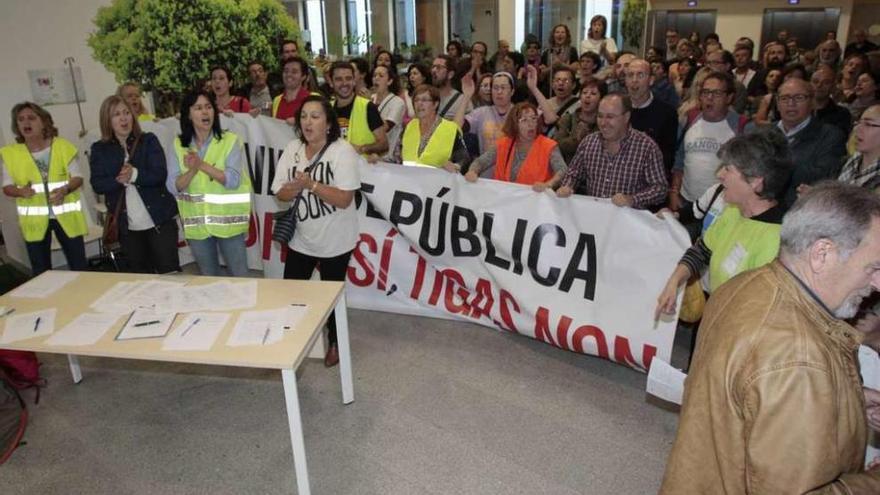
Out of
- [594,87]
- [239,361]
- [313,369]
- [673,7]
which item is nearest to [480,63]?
[594,87]

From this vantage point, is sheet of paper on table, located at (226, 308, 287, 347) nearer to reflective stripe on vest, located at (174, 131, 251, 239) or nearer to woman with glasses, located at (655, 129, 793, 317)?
reflective stripe on vest, located at (174, 131, 251, 239)

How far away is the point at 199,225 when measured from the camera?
142 inches

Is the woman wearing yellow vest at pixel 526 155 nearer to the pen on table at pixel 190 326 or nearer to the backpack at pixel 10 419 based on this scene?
the pen on table at pixel 190 326

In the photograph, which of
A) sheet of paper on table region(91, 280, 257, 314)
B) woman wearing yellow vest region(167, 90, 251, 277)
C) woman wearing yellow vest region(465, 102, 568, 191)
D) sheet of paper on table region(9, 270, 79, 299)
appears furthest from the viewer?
woman wearing yellow vest region(465, 102, 568, 191)

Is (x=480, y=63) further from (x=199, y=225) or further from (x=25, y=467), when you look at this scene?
(x=25, y=467)

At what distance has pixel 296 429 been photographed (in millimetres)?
2428

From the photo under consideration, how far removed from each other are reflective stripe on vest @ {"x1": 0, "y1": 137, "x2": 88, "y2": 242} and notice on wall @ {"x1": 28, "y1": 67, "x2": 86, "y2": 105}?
6.38ft

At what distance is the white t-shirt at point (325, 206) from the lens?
10.6 ft

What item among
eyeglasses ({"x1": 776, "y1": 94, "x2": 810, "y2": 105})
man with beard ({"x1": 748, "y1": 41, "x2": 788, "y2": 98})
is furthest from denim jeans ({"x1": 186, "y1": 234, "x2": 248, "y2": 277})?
man with beard ({"x1": 748, "y1": 41, "x2": 788, "y2": 98})

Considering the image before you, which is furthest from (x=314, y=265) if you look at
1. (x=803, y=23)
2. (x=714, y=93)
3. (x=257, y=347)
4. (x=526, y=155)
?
(x=803, y=23)

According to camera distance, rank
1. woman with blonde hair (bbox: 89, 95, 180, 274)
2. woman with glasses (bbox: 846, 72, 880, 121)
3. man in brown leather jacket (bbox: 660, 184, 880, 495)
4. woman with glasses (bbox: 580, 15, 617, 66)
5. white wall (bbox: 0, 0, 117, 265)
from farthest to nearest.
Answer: woman with glasses (bbox: 580, 15, 617, 66)
white wall (bbox: 0, 0, 117, 265)
woman with glasses (bbox: 846, 72, 880, 121)
woman with blonde hair (bbox: 89, 95, 180, 274)
man in brown leather jacket (bbox: 660, 184, 880, 495)

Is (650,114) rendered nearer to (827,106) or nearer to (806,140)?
(806,140)

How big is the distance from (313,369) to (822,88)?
4.03 metres

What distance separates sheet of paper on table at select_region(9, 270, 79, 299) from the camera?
9.93 feet
